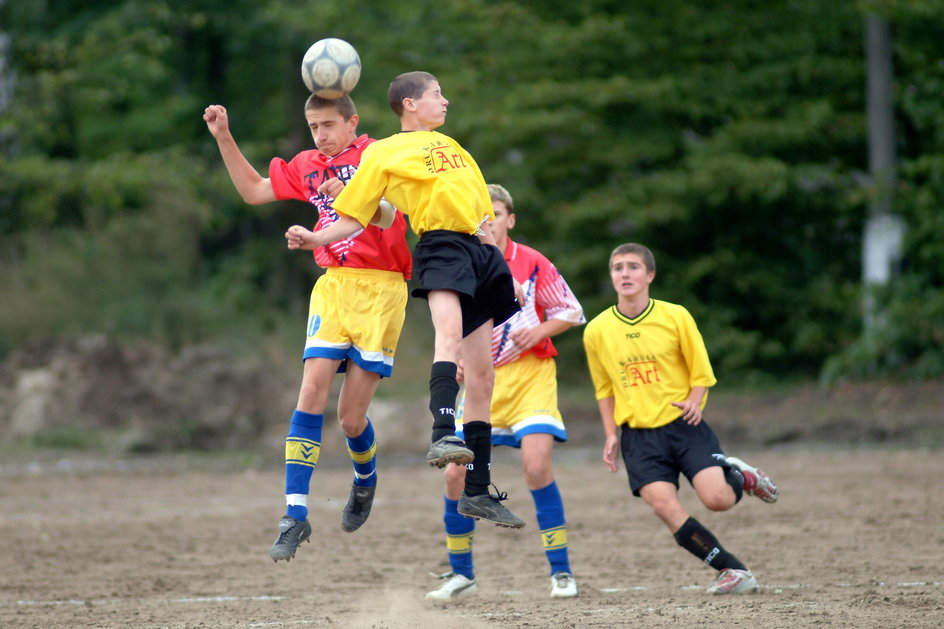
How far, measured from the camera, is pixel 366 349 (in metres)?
6.54

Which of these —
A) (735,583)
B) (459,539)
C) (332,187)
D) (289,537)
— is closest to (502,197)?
(332,187)

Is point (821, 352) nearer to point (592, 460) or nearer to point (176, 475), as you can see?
point (592, 460)

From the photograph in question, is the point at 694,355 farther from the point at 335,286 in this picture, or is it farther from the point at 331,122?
the point at 331,122

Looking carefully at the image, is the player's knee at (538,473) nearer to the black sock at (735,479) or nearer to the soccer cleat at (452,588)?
the soccer cleat at (452,588)

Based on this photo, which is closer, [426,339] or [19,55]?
[426,339]

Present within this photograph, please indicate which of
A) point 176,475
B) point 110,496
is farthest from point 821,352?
point 110,496

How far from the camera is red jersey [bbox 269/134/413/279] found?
6625 mm

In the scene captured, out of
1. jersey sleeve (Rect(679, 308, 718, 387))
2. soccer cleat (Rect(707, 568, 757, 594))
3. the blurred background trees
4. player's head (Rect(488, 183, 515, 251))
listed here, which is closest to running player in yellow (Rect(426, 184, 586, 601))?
player's head (Rect(488, 183, 515, 251))

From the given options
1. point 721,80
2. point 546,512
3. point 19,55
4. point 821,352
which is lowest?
point 546,512

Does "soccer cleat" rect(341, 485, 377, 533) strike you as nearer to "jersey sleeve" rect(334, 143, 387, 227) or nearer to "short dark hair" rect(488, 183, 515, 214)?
"jersey sleeve" rect(334, 143, 387, 227)

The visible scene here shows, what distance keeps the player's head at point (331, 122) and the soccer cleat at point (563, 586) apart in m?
2.80

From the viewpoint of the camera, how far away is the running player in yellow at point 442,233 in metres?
→ 6.10

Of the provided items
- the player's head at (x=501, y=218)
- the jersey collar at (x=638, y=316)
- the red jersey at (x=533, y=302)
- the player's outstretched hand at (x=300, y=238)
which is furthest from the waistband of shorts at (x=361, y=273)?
the jersey collar at (x=638, y=316)

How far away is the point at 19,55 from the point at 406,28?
286 inches
